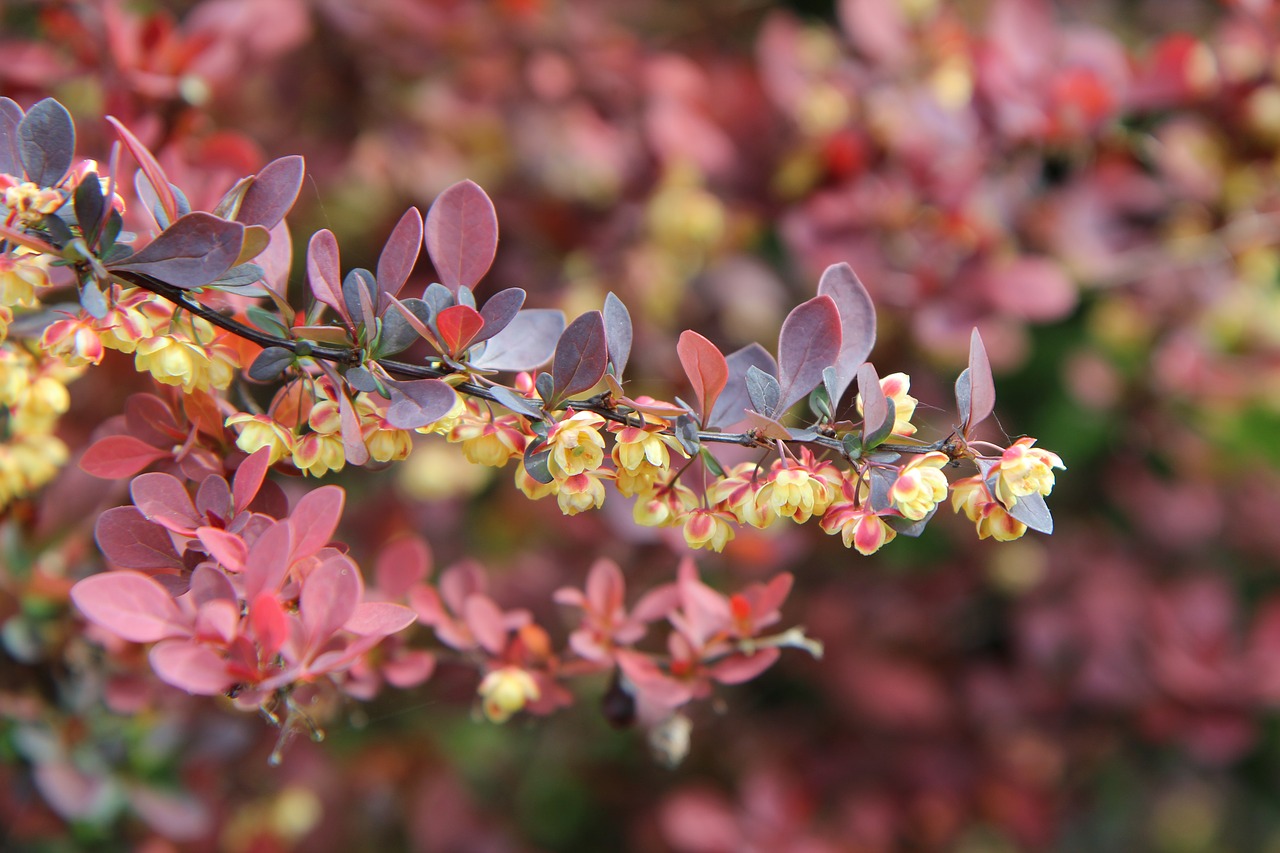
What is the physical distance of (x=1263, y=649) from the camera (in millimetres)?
1473

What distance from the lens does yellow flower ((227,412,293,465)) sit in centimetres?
59

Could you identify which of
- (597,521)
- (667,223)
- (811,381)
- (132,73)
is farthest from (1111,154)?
(132,73)

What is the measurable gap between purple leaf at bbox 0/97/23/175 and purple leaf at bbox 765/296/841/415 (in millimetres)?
491

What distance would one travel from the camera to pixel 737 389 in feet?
2.17

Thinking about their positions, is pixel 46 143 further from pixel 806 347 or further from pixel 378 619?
pixel 806 347

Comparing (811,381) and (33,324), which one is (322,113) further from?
(811,381)

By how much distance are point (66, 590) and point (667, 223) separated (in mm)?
839

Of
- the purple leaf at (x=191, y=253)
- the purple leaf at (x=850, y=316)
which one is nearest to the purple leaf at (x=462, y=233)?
the purple leaf at (x=191, y=253)

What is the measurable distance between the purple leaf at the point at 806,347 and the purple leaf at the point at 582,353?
120 millimetres

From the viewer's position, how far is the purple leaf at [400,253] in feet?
1.98

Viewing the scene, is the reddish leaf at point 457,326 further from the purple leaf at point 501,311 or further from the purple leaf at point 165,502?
the purple leaf at point 165,502

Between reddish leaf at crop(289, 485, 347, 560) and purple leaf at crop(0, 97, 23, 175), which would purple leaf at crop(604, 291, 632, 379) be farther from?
purple leaf at crop(0, 97, 23, 175)

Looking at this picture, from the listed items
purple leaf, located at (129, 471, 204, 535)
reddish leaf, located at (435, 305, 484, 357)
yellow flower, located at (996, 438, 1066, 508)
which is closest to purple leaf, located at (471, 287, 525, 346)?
reddish leaf, located at (435, 305, 484, 357)

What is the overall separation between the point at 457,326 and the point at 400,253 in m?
0.07
